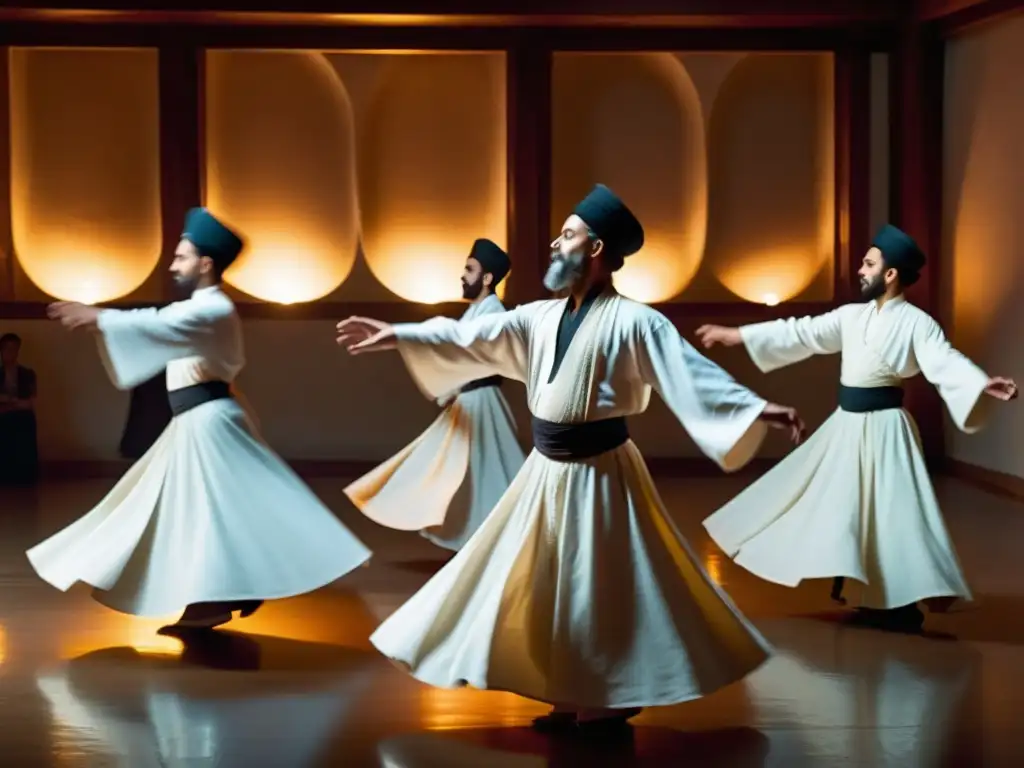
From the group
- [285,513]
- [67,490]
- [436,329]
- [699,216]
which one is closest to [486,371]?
[436,329]

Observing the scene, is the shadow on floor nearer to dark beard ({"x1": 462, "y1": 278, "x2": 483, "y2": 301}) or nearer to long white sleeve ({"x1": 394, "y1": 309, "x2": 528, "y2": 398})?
long white sleeve ({"x1": 394, "y1": 309, "x2": 528, "y2": 398})

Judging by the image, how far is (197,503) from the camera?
4426mm

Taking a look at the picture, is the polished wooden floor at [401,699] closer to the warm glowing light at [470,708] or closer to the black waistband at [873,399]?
the warm glowing light at [470,708]

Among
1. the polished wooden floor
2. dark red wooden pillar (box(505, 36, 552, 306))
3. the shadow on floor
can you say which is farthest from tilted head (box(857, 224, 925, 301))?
dark red wooden pillar (box(505, 36, 552, 306))

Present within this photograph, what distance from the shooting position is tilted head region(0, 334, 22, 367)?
8148 mm

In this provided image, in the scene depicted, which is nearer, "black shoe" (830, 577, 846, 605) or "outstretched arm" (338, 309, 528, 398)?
"outstretched arm" (338, 309, 528, 398)

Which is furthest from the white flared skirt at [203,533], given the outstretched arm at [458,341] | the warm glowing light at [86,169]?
the warm glowing light at [86,169]

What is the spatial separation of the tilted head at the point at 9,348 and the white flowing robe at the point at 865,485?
15.6 feet

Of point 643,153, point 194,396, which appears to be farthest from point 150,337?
point 643,153

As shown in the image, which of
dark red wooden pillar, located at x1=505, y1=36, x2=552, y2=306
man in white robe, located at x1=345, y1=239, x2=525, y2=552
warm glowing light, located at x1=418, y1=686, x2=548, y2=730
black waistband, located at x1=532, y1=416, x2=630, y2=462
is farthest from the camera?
dark red wooden pillar, located at x1=505, y1=36, x2=552, y2=306

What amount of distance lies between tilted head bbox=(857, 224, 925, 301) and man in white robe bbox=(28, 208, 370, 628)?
6.61 ft

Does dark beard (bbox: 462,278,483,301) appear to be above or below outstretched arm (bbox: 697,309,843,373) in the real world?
above

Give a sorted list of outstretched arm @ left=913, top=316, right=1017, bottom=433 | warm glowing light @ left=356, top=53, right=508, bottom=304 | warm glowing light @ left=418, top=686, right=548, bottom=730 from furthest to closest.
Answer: warm glowing light @ left=356, top=53, right=508, bottom=304, outstretched arm @ left=913, top=316, right=1017, bottom=433, warm glowing light @ left=418, top=686, right=548, bottom=730

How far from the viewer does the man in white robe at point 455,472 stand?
572cm
